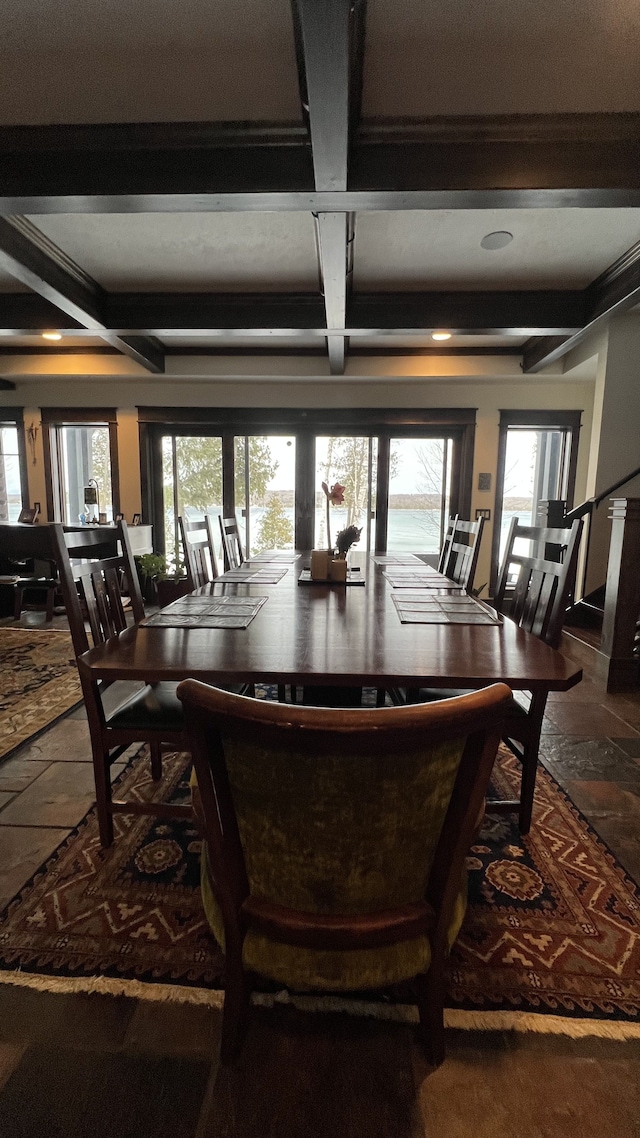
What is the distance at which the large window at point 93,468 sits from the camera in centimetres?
568

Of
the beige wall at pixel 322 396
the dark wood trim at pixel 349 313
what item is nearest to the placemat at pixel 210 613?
the dark wood trim at pixel 349 313

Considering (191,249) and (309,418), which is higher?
(191,249)

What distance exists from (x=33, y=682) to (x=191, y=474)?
350 centimetres

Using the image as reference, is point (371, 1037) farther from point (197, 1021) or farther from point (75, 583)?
point (75, 583)

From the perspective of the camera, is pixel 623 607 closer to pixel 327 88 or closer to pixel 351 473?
pixel 327 88

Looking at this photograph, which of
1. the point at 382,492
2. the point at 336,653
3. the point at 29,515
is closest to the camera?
the point at 336,653

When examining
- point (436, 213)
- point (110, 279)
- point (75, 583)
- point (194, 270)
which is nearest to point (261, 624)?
point (75, 583)

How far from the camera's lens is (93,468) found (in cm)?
668

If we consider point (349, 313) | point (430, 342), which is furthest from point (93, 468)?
point (430, 342)

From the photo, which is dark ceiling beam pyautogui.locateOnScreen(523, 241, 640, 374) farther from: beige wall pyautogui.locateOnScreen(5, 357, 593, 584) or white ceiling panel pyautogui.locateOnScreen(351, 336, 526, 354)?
beige wall pyautogui.locateOnScreen(5, 357, 593, 584)

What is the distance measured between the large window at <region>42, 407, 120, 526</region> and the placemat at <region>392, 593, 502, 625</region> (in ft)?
15.2

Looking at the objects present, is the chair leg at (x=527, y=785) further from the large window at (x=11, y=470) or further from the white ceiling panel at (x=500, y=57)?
the large window at (x=11, y=470)

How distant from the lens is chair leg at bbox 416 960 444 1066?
→ 0.85m

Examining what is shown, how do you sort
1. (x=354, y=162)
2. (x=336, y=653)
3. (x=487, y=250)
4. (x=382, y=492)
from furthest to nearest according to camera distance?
(x=382, y=492) → (x=487, y=250) → (x=354, y=162) → (x=336, y=653)
